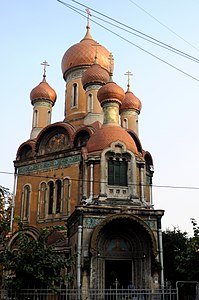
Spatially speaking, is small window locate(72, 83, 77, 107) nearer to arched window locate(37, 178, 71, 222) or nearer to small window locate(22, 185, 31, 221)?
arched window locate(37, 178, 71, 222)

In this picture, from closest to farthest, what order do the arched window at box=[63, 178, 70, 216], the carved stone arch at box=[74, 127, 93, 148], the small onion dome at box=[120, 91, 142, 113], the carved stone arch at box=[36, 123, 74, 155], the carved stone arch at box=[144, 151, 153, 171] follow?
the arched window at box=[63, 178, 70, 216] < the carved stone arch at box=[74, 127, 93, 148] < the carved stone arch at box=[36, 123, 74, 155] < the carved stone arch at box=[144, 151, 153, 171] < the small onion dome at box=[120, 91, 142, 113]

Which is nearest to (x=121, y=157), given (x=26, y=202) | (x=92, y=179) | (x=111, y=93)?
(x=92, y=179)

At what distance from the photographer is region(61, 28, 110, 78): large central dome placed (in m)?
26.5

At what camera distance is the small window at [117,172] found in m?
18.5

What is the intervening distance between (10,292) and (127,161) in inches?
346

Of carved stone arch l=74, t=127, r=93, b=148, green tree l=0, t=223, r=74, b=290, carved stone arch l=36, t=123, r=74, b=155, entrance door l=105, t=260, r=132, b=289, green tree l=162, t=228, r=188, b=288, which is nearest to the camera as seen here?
green tree l=0, t=223, r=74, b=290

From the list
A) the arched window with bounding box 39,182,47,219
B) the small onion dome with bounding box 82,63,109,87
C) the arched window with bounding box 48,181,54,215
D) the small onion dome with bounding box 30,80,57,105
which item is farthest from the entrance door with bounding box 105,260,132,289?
the small onion dome with bounding box 30,80,57,105

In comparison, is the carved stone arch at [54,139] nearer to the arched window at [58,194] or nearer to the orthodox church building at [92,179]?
the orthodox church building at [92,179]

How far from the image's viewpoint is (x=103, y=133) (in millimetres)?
19484

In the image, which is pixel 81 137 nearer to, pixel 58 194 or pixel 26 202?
pixel 58 194

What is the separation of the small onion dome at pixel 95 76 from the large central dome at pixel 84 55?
208 cm

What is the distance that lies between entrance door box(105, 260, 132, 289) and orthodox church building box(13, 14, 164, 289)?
0.14 ft

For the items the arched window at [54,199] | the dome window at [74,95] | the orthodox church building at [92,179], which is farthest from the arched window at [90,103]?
the arched window at [54,199]

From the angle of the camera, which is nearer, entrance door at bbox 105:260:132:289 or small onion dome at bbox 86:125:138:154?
entrance door at bbox 105:260:132:289
